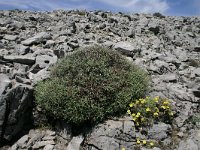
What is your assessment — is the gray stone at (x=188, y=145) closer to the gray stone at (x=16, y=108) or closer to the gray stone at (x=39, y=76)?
the gray stone at (x=16, y=108)

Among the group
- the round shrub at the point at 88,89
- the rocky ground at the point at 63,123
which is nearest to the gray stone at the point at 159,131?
the rocky ground at the point at 63,123

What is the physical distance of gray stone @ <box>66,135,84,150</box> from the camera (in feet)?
26.1

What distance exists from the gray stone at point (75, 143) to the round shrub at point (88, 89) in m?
0.46

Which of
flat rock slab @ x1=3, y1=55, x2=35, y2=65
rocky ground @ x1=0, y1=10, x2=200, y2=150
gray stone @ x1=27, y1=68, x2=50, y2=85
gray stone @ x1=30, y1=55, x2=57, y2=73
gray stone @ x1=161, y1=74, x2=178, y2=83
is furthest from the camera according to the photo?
flat rock slab @ x1=3, y1=55, x2=35, y2=65

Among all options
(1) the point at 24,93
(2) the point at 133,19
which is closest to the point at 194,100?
(1) the point at 24,93

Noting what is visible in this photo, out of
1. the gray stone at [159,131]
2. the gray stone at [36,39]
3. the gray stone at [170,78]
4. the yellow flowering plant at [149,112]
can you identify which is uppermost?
the gray stone at [36,39]

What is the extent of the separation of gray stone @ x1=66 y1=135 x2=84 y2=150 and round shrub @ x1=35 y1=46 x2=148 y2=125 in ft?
1.52

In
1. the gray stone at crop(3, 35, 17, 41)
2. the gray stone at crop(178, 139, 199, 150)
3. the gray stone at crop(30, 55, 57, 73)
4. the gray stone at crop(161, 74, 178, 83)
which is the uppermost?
the gray stone at crop(3, 35, 17, 41)

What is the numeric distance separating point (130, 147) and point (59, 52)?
597 cm

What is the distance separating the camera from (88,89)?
867 cm

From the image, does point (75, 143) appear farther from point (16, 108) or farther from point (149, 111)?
point (149, 111)

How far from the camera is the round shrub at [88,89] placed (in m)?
8.36

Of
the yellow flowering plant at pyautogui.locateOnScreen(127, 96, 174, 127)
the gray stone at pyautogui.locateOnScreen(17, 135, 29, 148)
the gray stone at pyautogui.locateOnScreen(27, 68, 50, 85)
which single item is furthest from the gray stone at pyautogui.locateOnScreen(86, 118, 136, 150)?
the gray stone at pyautogui.locateOnScreen(27, 68, 50, 85)

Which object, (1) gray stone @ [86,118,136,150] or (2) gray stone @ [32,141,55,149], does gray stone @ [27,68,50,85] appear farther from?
(1) gray stone @ [86,118,136,150]
